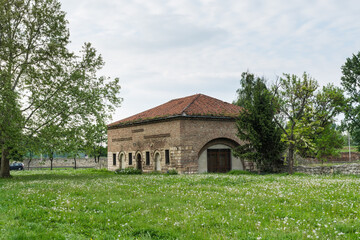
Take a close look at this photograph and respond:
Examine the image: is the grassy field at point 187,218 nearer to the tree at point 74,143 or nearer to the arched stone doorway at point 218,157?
the tree at point 74,143

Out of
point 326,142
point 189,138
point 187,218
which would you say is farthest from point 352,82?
point 187,218

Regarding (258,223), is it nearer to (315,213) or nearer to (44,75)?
(315,213)

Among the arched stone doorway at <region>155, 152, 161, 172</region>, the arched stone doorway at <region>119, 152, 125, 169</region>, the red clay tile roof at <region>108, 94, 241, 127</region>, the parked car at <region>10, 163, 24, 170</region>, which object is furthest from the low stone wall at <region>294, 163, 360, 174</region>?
the parked car at <region>10, 163, 24, 170</region>

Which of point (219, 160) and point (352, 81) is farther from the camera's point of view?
point (352, 81)

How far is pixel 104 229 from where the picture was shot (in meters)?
8.90

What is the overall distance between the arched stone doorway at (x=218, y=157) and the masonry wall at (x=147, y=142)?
3169 millimetres

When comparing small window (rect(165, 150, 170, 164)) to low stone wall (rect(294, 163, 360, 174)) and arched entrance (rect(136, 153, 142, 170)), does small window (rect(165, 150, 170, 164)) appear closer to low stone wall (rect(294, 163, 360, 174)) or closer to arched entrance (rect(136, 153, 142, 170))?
arched entrance (rect(136, 153, 142, 170))

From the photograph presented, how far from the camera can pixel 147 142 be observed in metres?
39.2

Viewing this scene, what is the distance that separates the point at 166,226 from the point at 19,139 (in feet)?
68.7

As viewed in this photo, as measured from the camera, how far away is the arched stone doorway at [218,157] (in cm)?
3588

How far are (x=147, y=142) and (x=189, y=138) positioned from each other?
21.8ft

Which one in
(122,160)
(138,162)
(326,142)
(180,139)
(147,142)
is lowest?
→ (138,162)

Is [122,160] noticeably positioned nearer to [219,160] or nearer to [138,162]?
[138,162]

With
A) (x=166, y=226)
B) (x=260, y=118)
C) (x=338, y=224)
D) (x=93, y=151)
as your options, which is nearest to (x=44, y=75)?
(x=93, y=151)
